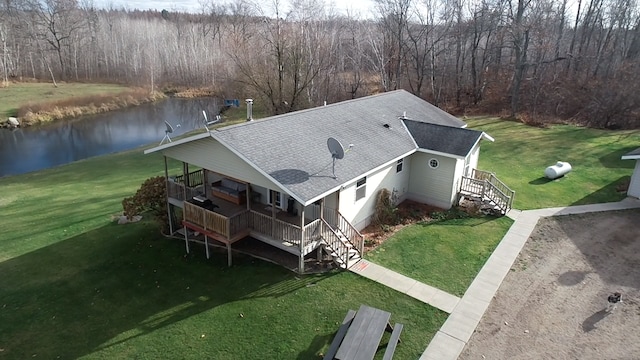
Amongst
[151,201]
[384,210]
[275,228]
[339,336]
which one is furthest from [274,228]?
[151,201]

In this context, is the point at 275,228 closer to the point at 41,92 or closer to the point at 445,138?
the point at 445,138

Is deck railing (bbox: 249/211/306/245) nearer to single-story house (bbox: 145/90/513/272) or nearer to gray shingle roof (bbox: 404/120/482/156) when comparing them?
single-story house (bbox: 145/90/513/272)

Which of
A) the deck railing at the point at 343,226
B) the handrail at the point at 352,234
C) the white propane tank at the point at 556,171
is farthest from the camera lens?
the white propane tank at the point at 556,171

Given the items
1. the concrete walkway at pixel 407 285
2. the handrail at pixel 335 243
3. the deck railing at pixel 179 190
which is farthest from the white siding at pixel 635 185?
the deck railing at pixel 179 190

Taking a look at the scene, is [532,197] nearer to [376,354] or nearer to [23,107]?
[376,354]

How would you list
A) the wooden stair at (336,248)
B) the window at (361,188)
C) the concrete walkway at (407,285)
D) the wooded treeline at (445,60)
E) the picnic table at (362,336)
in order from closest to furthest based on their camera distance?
the picnic table at (362,336), the concrete walkway at (407,285), the wooden stair at (336,248), the window at (361,188), the wooded treeline at (445,60)

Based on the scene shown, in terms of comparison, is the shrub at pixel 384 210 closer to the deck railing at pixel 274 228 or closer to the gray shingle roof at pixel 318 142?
the gray shingle roof at pixel 318 142

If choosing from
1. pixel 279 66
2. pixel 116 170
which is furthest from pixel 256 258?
pixel 279 66
